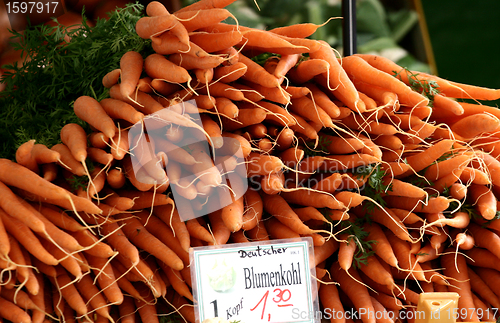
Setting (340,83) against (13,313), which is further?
(340,83)

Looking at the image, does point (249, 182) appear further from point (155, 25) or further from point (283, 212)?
point (155, 25)

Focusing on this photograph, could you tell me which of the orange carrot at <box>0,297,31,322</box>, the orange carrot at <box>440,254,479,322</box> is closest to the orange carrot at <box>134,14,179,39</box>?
the orange carrot at <box>0,297,31,322</box>

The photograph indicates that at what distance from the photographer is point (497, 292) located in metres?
1.41

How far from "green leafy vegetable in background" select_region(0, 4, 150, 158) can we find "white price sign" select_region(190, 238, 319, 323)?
2.16ft

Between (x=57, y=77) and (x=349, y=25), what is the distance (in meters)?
1.34

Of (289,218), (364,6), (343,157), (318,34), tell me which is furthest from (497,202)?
(364,6)

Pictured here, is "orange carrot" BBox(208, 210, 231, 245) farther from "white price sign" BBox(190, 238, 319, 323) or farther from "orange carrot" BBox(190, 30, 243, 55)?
"orange carrot" BBox(190, 30, 243, 55)

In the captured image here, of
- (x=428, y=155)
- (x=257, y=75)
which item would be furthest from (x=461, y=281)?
(x=257, y=75)

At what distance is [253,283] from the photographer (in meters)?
1.14

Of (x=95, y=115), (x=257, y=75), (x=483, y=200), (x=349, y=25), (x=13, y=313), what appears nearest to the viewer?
(x=13, y=313)

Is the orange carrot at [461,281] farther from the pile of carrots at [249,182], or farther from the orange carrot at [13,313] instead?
the orange carrot at [13,313]

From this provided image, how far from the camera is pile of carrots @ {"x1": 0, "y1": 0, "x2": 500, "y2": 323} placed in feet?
3.77

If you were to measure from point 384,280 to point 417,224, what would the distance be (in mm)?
241

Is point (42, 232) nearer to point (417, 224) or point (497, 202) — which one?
point (417, 224)
